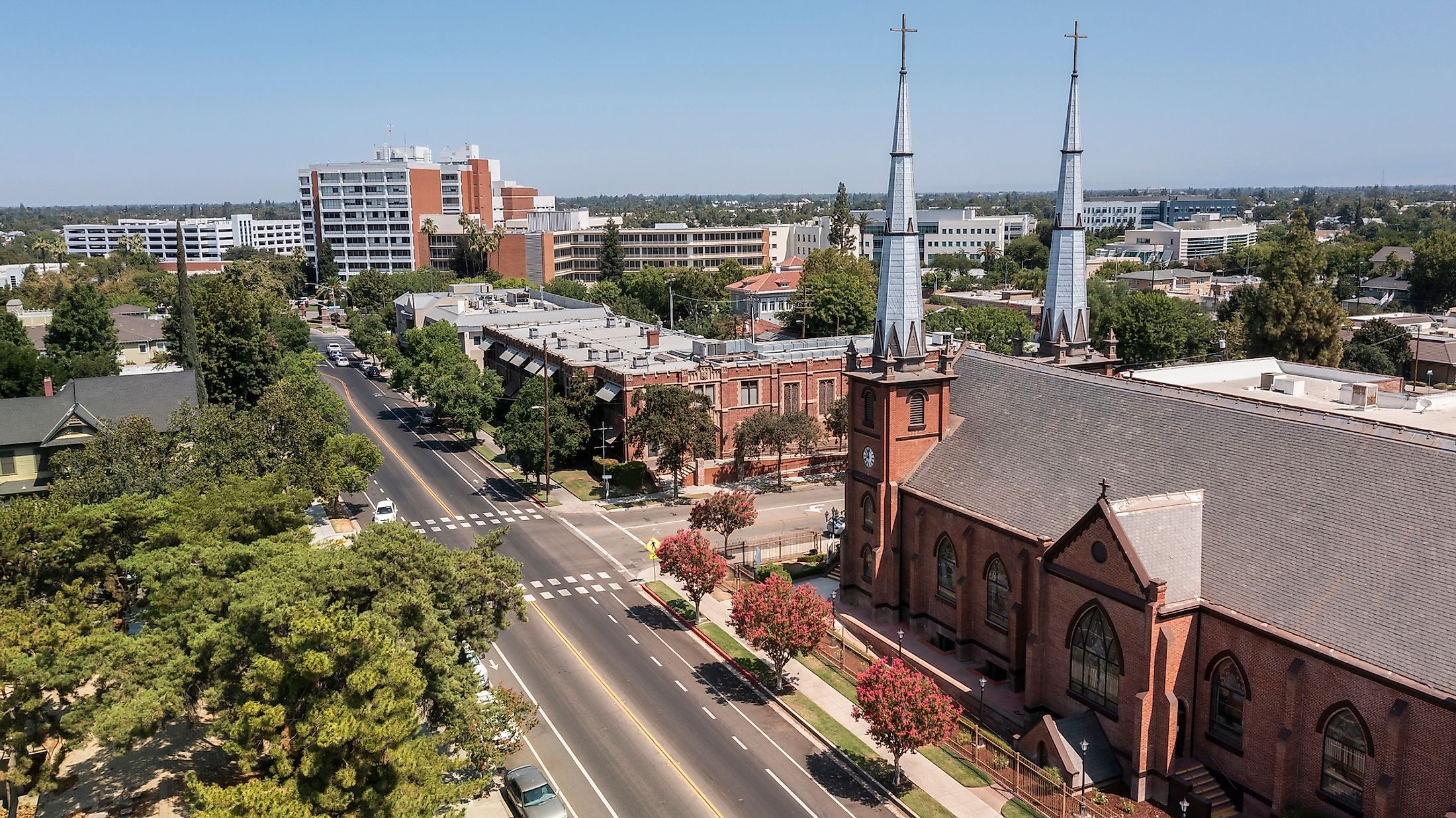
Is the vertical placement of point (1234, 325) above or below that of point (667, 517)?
above

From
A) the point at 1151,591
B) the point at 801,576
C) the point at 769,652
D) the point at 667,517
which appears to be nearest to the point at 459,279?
the point at 667,517

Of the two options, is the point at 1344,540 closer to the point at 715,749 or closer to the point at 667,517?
the point at 715,749

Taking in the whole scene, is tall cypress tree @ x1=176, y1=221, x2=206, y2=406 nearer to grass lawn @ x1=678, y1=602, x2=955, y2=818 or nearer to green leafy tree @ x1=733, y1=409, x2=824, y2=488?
green leafy tree @ x1=733, y1=409, x2=824, y2=488

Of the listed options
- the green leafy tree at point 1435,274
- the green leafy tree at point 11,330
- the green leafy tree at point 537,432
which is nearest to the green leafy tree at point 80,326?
the green leafy tree at point 11,330

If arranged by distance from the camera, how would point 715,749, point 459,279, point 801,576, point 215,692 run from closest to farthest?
point 215,692
point 715,749
point 801,576
point 459,279

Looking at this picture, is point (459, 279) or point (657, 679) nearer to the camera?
point (657, 679)

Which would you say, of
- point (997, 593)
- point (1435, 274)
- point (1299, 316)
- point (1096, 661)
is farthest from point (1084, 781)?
point (1435, 274)

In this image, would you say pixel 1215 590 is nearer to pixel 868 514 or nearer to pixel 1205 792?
pixel 1205 792
